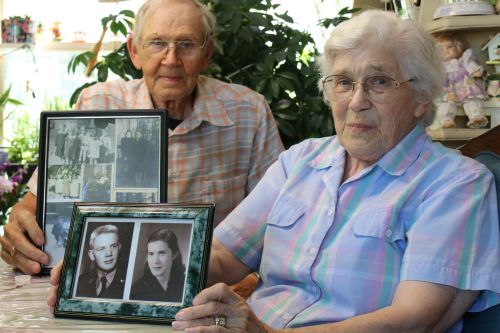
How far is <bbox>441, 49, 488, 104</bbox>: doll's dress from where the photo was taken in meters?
2.57

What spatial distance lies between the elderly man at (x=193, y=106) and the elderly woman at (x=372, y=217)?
0.47 metres

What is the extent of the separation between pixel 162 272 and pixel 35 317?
0.96 feet

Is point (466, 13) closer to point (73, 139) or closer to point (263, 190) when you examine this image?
point (263, 190)

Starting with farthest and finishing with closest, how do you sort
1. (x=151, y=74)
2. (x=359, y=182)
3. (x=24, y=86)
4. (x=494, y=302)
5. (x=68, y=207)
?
(x=24, y=86), (x=151, y=74), (x=68, y=207), (x=359, y=182), (x=494, y=302)

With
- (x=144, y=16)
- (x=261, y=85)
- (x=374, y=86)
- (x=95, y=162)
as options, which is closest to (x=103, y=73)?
(x=261, y=85)

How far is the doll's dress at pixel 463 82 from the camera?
2574 mm

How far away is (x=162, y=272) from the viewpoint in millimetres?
1335

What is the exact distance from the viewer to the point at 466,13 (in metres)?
2.56

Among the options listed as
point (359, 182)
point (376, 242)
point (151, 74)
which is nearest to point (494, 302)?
point (376, 242)

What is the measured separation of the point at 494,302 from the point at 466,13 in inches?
53.7

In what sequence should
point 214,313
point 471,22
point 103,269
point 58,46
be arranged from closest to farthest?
point 214,313
point 103,269
point 471,22
point 58,46

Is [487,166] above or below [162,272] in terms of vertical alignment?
above

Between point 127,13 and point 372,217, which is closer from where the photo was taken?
point 372,217

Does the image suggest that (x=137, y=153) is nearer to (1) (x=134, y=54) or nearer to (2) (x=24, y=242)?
(2) (x=24, y=242)
